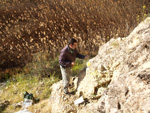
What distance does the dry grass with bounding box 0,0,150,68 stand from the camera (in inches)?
256

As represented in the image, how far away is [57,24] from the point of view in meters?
7.71

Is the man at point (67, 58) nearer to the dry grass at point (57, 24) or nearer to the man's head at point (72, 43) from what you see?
the man's head at point (72, 43)

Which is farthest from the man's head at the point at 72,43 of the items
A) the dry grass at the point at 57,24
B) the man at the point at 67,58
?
the dry grass at the point at 57,24

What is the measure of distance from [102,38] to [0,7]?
6.85m

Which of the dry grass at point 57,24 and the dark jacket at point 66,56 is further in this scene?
the dry grass at point 57,24

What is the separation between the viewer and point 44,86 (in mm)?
4621

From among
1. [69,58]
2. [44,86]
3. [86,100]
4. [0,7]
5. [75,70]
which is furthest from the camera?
[0,7]

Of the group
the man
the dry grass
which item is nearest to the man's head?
the man

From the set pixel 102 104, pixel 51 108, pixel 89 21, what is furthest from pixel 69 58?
pixel 89 21

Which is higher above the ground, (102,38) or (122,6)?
(122,6)

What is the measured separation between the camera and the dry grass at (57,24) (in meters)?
6.50

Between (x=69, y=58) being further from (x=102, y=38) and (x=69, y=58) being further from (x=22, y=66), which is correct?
(x=22, y=66)

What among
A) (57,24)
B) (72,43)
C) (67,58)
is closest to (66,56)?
(67,58)

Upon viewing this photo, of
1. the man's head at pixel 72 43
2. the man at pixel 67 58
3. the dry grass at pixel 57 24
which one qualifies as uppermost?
the dry grass at pixel 57 24
